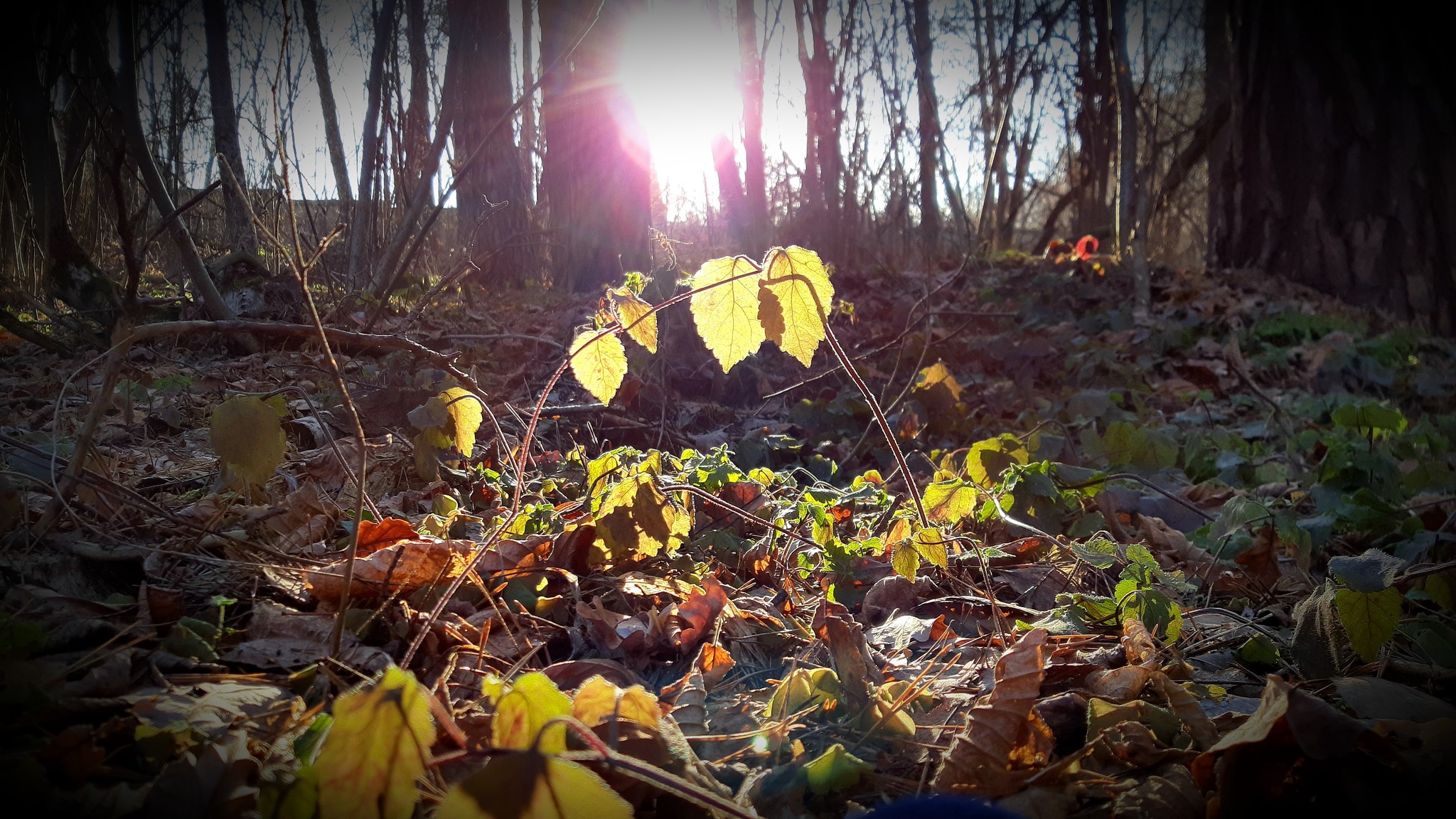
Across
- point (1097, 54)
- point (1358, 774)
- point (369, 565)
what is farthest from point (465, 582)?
point (1097, 54)

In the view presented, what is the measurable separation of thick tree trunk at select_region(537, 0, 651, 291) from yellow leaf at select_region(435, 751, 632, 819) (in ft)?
15.7

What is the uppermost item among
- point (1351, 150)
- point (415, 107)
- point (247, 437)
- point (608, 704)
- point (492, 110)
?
point (492, 110)

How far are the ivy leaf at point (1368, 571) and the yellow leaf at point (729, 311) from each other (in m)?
0.87

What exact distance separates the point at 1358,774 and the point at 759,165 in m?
10.7

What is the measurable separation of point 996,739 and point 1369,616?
599mm

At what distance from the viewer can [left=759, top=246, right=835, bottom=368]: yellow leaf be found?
1010 mm

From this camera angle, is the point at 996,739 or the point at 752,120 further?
the point at 752,120

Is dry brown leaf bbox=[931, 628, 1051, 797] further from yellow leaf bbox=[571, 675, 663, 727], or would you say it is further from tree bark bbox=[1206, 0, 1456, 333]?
tree bark bbox=[1206, 0, 1456, 333]

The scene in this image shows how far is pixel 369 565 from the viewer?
1106 millimetres

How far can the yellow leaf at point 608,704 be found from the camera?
721mm

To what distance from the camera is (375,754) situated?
21.8 inches

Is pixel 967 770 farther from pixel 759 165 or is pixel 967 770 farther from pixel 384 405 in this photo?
pixel 759 165

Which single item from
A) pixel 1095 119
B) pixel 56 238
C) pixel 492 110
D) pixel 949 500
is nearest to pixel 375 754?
pixel 949 500

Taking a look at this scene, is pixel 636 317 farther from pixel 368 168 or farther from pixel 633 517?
pixel 368 168
